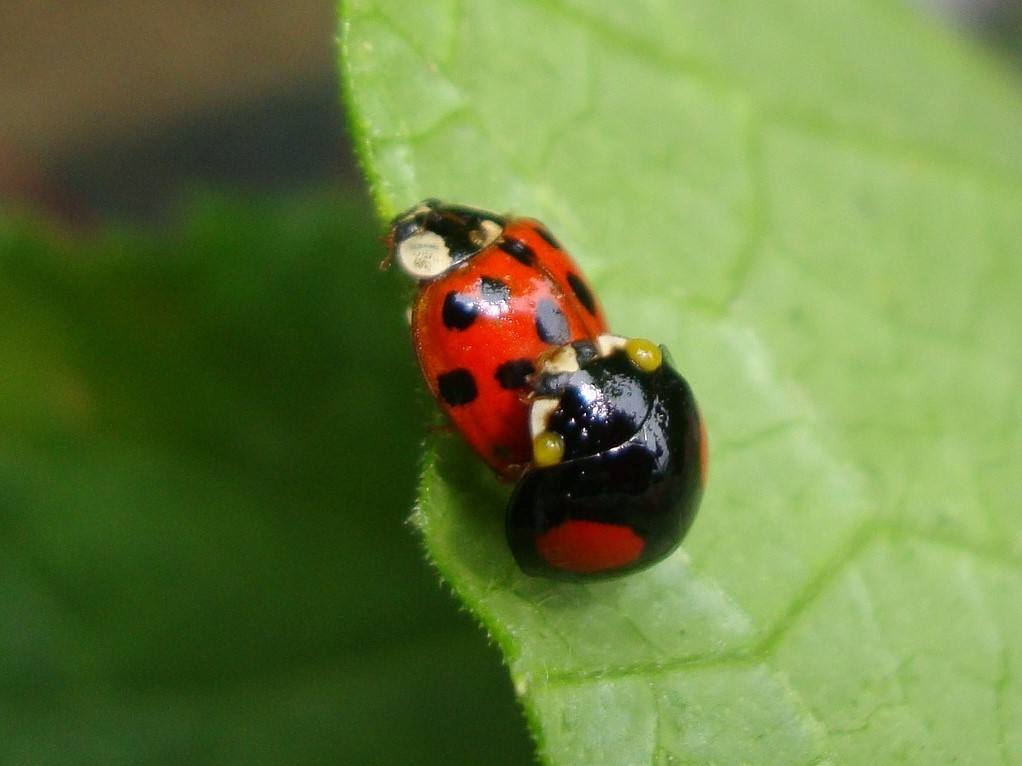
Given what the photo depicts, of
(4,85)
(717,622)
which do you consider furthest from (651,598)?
(4,85)

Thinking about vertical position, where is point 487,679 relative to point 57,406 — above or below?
below

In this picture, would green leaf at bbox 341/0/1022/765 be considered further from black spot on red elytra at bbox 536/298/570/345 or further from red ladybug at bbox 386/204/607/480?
black spot on red elytra at bbox 536/298/570/345

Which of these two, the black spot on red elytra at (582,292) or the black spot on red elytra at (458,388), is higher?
the black spot on red elytra at (582,292)

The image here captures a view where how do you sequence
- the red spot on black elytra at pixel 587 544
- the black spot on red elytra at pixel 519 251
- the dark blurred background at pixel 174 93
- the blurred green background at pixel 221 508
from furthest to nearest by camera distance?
the dark blurred background at pixel 174 93, the blurred green background at pixel 221 508, the black spot on red elytra at pixel 519 251, the red spot on black elytra at pixel 587 544

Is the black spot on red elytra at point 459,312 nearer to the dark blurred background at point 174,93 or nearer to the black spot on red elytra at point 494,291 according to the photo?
the black spot on red elytra at point 494,291

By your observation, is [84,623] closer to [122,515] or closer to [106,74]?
[122,515]

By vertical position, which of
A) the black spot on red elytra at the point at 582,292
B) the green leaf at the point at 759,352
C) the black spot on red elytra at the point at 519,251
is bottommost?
the green leaf at the point at 759,352

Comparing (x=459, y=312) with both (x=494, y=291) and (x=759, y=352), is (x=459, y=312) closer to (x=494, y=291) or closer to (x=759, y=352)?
(x=494, y=291)

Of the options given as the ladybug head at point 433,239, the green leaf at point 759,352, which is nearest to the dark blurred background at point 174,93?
the green leaf at point 759,352
